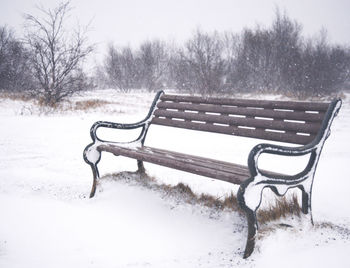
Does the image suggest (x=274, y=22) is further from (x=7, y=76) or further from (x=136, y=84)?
(x=7, y=76)

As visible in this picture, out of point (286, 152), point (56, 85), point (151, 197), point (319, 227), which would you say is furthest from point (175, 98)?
point (56, 85)

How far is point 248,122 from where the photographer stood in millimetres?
2479

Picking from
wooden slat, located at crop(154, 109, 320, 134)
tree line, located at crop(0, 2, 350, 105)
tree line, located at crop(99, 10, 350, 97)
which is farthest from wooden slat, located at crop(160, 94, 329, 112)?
tree line, located at crop(99, 10, 350, 97)

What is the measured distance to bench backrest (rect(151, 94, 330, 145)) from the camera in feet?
6.94

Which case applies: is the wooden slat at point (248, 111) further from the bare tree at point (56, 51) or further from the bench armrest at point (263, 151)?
the bare tree at point (56, 51)

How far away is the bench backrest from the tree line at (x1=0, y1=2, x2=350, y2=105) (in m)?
9.22

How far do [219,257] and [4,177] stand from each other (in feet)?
9.51

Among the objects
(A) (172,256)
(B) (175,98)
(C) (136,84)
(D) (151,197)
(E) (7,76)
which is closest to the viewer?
(A) (172,256)

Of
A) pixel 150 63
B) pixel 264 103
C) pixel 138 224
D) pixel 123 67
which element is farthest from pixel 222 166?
pixel 123 67

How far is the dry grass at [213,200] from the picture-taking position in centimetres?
210

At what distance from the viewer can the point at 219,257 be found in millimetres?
1837

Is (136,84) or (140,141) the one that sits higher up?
(136,84)

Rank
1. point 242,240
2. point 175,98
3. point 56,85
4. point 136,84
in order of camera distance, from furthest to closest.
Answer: point 136,84
point 56,85
point 175,98
point 242,240

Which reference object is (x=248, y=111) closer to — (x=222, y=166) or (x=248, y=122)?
(x=248, y=122)
